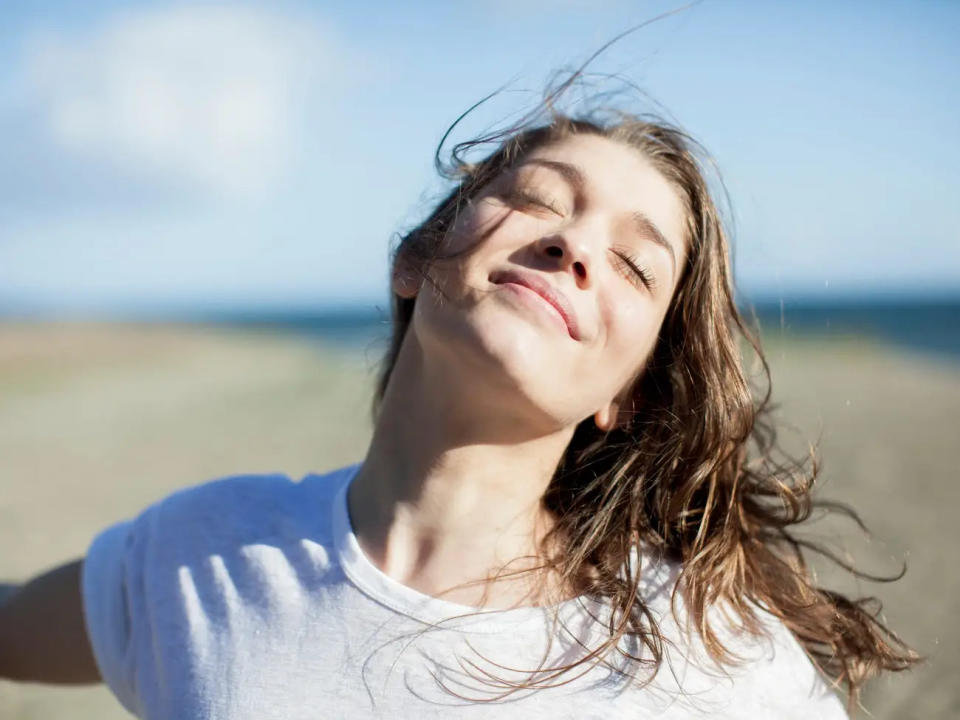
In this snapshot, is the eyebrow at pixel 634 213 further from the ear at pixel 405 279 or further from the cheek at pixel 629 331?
the ear at pixel 405 279

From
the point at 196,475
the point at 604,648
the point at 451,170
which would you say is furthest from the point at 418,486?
the point at 196,475

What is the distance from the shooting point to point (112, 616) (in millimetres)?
2223

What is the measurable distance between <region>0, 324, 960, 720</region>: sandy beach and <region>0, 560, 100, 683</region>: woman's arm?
1.20m

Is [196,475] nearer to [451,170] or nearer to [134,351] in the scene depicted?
[451,170]

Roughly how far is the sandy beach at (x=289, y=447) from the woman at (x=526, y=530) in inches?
17.1

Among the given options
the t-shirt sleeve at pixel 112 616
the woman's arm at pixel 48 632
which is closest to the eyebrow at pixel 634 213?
the t-shirt sleeve at pixel 112 616

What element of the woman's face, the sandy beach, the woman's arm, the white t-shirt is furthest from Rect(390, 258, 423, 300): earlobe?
the woman's arm

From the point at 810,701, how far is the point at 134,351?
2794cm

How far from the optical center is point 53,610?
240 cm

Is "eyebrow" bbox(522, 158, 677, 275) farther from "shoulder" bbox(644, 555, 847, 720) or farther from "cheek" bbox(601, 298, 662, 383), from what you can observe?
"shoulder" bbox(644, 555, 847, 720)

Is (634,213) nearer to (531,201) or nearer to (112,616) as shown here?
(531,201)

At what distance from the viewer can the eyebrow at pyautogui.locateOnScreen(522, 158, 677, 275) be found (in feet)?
7.37

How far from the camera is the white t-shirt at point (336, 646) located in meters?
1.90

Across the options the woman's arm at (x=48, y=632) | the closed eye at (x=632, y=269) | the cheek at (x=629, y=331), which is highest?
the closed eye at (x=632, y=269)
